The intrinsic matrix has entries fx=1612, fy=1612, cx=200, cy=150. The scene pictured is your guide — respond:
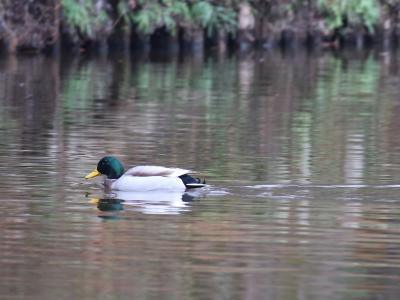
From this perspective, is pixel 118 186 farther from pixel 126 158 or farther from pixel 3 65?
pixel 3 65

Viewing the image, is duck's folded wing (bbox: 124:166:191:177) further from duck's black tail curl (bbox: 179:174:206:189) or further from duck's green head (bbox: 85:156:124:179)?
duck's green head (bbox: 85:156:124:179)

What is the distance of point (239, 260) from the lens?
36.5 feet

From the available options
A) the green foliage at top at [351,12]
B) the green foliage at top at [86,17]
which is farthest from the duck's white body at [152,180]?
the green foliage at top at [351,12]

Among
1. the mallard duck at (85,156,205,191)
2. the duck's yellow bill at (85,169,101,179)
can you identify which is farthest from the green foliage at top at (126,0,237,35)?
the mallard duck at (85,156,205,191)

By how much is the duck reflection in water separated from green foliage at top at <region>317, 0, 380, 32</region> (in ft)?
90.0

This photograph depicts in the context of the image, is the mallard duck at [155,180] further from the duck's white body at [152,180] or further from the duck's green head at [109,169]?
the duck's green head at [109,169]

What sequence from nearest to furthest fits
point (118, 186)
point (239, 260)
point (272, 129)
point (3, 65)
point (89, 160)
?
point (239, 260), point (118, 186), point (89, 160), point (272, 129), point (3, 65)

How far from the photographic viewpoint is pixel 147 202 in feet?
46.8

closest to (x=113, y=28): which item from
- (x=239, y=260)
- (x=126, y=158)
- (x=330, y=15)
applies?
(x=330, y=15)

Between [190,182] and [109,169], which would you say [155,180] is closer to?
[190,182]

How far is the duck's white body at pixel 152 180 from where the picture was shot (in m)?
14.8

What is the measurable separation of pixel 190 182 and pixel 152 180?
36cm

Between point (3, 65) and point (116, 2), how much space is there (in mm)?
6454

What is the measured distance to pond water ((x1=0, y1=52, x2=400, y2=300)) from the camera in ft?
34.4
